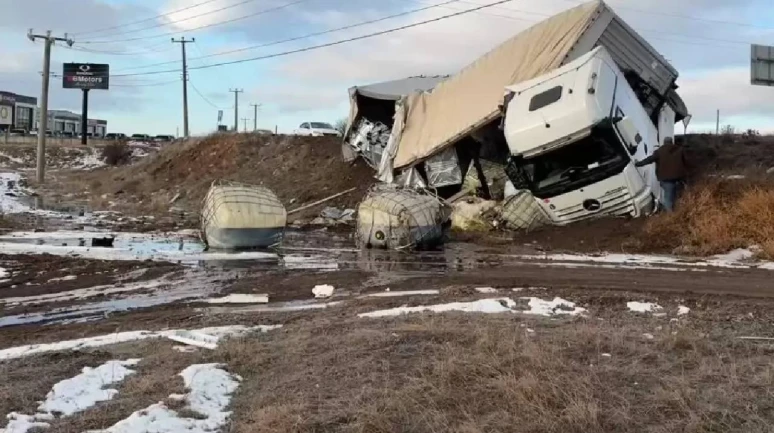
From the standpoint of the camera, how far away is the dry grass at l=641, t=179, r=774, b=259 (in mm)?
14711

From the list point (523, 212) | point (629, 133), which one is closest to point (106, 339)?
point (629, 133)

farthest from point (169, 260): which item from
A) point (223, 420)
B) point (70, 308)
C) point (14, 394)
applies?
point (223, 420)

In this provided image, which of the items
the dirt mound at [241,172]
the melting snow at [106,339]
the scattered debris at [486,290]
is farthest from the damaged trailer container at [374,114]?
the melting snow at [106,339]

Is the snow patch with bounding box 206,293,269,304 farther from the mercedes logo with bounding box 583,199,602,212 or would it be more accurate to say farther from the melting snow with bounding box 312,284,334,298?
the mercedes logo with bounding box 583,199,602,212

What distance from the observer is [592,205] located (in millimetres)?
16156

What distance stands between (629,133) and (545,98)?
6.08ft

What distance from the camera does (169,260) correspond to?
14.4m

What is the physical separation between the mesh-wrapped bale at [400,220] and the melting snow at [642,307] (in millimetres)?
7246

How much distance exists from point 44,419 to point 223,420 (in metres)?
1.12

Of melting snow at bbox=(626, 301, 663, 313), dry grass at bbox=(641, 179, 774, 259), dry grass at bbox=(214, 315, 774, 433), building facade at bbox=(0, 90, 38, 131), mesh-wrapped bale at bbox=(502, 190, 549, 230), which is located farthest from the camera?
building facade at bbox=(0, 90, 38, 131)

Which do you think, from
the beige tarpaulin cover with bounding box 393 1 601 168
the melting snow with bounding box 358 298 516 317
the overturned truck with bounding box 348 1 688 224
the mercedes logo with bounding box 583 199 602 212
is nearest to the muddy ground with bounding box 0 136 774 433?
the melting snow with bounding box 358 298 516 317

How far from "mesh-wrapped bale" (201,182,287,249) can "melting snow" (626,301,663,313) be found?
28.3 ft

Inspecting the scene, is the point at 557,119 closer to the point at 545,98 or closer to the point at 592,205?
the point at 545,98

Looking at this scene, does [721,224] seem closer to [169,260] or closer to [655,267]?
[655,267]
